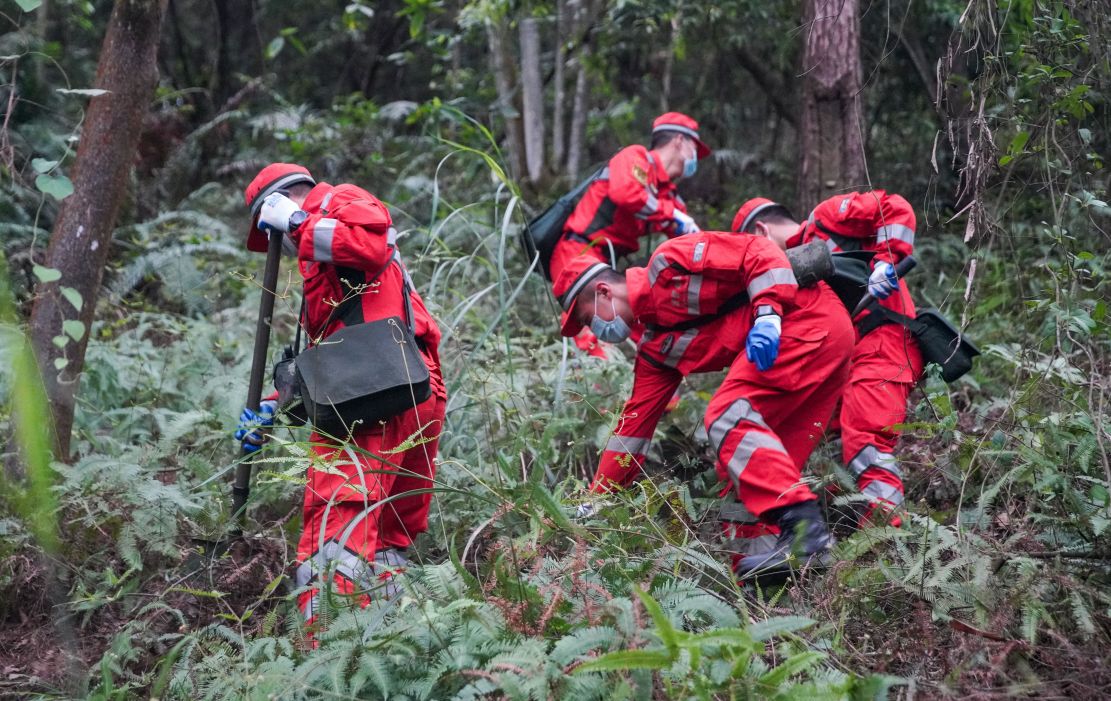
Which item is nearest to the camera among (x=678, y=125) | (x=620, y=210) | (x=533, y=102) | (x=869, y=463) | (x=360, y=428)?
(x=360, y=428)

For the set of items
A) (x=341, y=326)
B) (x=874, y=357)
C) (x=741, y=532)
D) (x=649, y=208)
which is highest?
(x=341, y=326)

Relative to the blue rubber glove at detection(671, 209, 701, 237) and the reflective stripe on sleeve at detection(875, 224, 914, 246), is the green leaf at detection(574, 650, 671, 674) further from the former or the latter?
the blue rubber glove at detection(671, 209, 701, 237)

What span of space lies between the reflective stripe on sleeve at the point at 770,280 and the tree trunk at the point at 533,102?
5.11 m

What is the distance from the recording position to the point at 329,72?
14.0 metres

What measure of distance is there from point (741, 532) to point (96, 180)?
3235mm

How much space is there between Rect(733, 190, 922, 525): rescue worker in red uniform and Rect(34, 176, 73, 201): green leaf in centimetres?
322

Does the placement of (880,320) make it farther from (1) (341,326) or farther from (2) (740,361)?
(1) (341,326)

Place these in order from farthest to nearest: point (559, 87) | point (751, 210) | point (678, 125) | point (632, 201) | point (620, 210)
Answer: point (559, 87) → point (678, 125) → point (620, 210) → point (632, 201) → point (751, 210)

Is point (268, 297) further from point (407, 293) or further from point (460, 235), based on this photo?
point (460, 235)

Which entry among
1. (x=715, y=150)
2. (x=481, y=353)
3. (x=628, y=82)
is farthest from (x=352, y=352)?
(x=628, y=82)

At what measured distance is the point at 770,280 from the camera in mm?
3773

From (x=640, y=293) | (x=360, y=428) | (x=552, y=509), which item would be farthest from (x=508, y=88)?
(x=552, y=509)

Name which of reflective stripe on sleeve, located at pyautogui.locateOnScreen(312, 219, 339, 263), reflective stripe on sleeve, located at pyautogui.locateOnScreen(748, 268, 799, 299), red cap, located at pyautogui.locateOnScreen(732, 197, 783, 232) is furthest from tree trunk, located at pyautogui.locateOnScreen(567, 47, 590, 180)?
reflective stripe on sleeve, located at pyautogui.locateOnScreen(312, 219, 339, 263)

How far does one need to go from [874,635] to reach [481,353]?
285 centimetres
